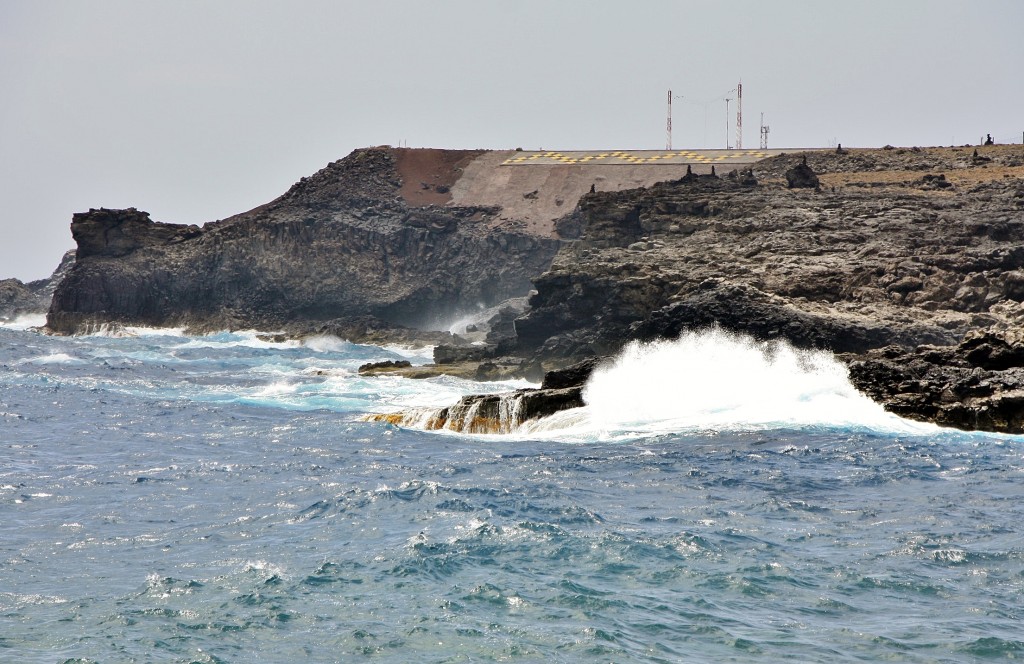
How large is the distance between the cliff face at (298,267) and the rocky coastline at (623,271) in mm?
150

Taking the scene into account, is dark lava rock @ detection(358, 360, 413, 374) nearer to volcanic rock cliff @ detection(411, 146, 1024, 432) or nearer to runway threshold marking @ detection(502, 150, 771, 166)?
volcanic rock cliff @ detection(411, 146, 1024, 432)

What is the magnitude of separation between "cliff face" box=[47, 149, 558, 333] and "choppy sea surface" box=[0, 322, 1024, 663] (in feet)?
157

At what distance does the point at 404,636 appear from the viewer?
1116 cm

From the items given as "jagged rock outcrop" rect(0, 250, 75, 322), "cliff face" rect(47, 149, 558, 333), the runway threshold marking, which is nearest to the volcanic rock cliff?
"cliff face" rect(47, 149, 558, 333)

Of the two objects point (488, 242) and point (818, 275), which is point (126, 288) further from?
point (818, 275)

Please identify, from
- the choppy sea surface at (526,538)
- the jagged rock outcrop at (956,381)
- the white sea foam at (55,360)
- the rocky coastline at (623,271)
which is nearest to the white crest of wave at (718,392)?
the choppy sea surface at (526,538)

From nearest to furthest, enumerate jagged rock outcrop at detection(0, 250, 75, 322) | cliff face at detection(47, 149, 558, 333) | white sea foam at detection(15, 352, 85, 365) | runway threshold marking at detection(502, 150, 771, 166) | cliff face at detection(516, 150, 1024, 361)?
cliff face at detection(516, 150, 1024, 361) → white sea foam at detection(15, 352, 85, 365) → cliff face at detection(47, 149, 558, 333) → runway threshold marking at detection(502, 150, 771, 166) → jagged rock outcrop at detection(0, 250, 75, 322)

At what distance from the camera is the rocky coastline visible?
2989cm

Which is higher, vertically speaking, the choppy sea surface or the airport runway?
the airport runway

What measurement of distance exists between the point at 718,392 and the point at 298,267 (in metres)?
53.4

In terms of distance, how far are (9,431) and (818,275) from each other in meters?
25.3

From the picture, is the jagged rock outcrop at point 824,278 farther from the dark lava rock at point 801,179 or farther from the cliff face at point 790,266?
the dark lava rock at point 801,179

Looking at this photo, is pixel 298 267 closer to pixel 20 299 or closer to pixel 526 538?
pixel 20 299

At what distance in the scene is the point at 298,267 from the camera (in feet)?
258
